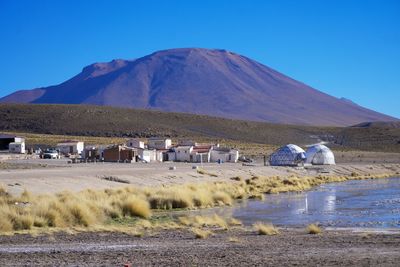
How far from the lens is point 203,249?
47.6 ft

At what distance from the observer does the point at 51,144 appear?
350 ft

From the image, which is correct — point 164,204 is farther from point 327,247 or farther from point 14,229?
point 327,247

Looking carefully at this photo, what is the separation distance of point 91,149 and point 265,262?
67903mm

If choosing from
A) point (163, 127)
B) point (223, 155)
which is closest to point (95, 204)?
point (223, 155)

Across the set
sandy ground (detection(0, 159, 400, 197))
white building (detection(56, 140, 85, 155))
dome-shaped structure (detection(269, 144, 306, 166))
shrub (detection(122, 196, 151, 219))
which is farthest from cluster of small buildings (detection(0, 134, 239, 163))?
shrub (detection(122, 196, 151, 219))

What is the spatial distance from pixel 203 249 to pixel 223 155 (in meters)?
71.3

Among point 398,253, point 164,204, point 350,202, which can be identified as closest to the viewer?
point 398,253

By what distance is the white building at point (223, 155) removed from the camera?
84.6 meters

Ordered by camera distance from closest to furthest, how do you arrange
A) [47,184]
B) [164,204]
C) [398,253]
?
[398,253] → [164,204] → [47,184]

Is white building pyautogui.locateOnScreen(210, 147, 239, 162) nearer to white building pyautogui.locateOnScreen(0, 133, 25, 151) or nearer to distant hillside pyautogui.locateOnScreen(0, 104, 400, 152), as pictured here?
white building pyautogui.locateOnScreen(0, 133, 25, 151)

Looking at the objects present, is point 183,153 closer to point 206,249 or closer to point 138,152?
point 138,152

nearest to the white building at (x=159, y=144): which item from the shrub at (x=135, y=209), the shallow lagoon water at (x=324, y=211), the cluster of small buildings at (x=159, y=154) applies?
the cluster of small buildings at (x=159, y=154)

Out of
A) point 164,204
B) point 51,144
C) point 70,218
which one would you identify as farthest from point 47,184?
point 51,144

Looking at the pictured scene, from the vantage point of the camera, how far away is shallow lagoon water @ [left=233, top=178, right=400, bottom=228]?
929 inches
